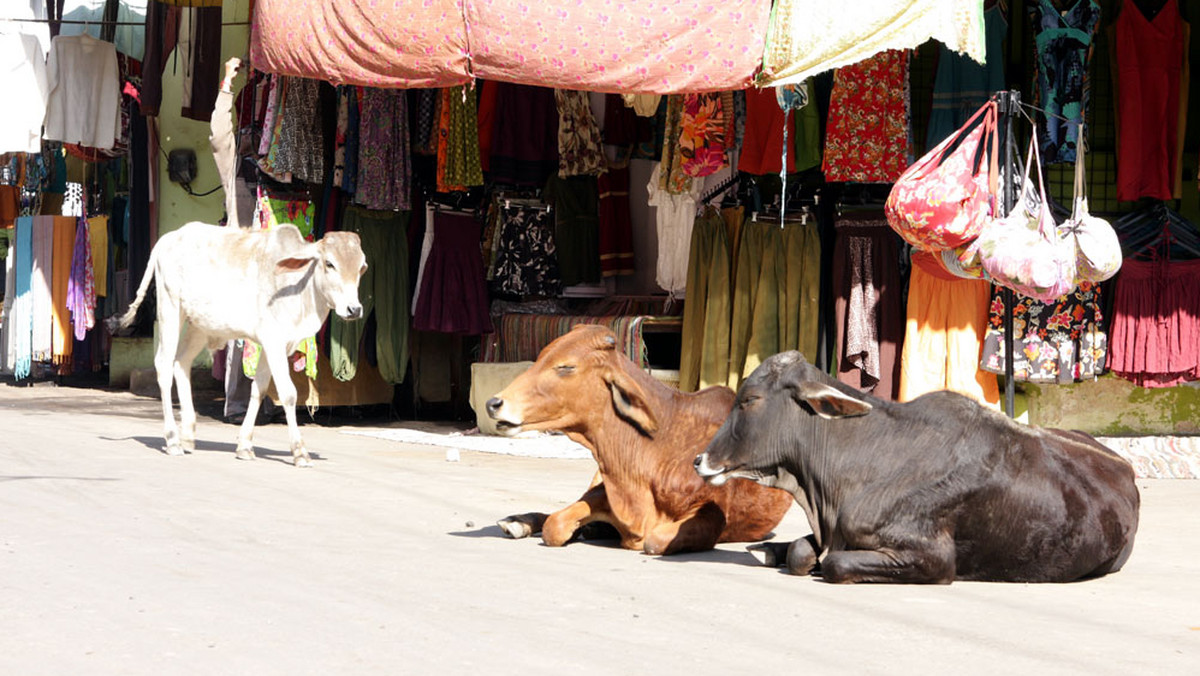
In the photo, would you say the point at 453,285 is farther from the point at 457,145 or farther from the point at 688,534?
the point at 688,534

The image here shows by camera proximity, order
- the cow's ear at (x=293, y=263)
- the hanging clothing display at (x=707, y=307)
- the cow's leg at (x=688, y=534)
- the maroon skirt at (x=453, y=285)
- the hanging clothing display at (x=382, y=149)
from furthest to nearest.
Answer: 1. the maroon skirt at (x=453, y=285)
2. the hanging clothing display at (x=382, y=149)
3. the hanging clothing display at (x=707, y=307)
4. the cow's ear at (x=293, y=263)
5. the cow's leg at (x=688, y=534)

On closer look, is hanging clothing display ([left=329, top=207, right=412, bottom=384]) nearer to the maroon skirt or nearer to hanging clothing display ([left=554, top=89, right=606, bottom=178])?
the maroon skirt

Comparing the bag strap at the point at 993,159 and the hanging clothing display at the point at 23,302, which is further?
the hanging clothing display at the point at 23,302

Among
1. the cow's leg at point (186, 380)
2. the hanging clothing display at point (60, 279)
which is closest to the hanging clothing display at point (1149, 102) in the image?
the cow's leg at point (186, 380)

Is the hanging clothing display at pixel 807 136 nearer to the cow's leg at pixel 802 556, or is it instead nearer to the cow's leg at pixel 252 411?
the cow's leg at pixel 252 411

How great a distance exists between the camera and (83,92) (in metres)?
14.9

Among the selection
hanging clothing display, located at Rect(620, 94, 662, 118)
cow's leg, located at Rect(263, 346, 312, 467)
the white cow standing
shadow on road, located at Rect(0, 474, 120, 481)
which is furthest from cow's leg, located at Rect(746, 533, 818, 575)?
hanging clothing display, located at Rect(620, 94, 662, 118)

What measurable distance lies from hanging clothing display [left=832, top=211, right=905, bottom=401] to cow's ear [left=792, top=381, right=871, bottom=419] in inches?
184

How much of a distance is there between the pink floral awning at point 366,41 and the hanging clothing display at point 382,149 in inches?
92.9

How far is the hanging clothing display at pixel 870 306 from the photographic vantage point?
9953 millimetres

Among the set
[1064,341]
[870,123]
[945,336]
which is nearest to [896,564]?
[945,336]

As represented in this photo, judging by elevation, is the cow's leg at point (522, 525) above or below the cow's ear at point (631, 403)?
below

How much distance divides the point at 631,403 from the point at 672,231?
5567 millimetres

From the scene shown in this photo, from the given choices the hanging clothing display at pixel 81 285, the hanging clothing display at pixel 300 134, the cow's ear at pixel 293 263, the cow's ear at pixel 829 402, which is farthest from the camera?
the hanging clothing display at pixel 81 285
